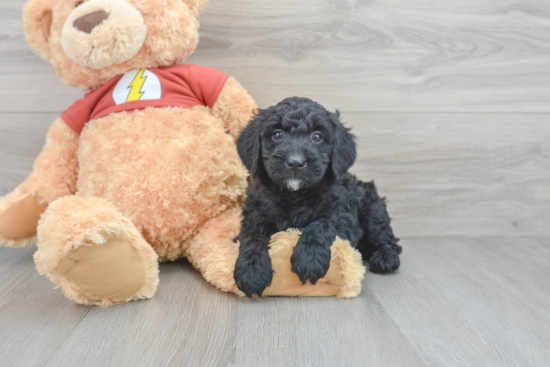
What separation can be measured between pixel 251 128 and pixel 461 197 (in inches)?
42.8

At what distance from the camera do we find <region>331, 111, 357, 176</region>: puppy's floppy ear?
119cm

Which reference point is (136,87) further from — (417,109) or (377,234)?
(417,109)

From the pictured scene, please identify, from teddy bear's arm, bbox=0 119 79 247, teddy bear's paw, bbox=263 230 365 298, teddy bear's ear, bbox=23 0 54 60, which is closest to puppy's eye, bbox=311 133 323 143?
teddy bear's paw, bbox=263 230 365 298

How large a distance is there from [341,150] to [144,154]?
1.99 ft

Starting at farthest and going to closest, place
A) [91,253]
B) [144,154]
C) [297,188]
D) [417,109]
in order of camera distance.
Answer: [417,109], [144,154], [297,188], [91,253]

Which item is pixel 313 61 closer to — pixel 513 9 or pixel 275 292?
pixel 513 9

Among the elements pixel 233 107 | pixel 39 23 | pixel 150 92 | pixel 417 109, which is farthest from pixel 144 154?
pixel 417 109

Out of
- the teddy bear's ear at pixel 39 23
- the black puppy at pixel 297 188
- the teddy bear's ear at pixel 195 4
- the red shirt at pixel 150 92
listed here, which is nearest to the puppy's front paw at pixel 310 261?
the black puppy at pixel 297 188

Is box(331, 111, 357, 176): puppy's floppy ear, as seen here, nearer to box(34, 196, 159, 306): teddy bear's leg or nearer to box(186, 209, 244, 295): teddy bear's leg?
box(186, 209, 244, 295): teddy bear's leg

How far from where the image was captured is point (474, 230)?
1.84 m

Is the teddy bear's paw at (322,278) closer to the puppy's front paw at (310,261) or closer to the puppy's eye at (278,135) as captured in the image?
the puppy's front paw at (310,261)

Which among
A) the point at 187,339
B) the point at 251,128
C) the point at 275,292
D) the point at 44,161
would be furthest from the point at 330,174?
the point at 44,161

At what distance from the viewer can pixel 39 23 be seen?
1.39 metres

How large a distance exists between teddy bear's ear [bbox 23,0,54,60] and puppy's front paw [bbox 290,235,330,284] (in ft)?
3.64
